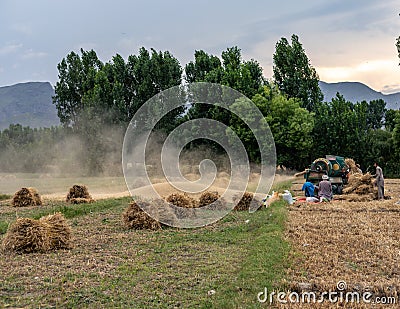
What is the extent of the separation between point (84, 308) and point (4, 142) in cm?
5330

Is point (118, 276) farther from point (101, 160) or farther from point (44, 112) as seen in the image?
point (44, 112)

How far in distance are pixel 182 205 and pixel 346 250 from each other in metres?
6.36

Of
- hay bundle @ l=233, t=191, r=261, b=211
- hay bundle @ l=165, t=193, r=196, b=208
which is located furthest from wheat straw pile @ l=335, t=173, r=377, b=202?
hay bundle @ l=165, t=193, r=196, b=208

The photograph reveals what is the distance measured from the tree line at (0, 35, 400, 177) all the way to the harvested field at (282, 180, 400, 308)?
19.1 meters

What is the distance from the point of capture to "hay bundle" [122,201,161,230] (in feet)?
41.1

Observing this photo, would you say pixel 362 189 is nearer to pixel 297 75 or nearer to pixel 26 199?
pixel 26 199

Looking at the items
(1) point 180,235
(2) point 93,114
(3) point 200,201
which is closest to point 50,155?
(2) point 93,114

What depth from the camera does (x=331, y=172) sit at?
2131cm

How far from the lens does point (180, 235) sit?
11.5 metres

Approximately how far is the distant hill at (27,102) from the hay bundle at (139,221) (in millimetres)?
133446

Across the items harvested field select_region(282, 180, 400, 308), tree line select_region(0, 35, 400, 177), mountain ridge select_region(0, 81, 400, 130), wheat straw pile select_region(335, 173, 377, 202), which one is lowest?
harvested field select_region(282, 180, 400, 308)

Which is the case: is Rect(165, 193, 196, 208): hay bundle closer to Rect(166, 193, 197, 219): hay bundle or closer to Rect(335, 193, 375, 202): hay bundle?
Rect(166, 193, 197, 219): hay bundle

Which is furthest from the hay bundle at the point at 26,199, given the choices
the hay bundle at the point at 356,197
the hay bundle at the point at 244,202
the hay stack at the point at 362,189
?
the hay stack at the point at 362,189

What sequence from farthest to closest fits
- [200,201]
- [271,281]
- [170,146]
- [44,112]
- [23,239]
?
[44,112] < [170,146] < [200,201] < [23,239] < [271,281]
